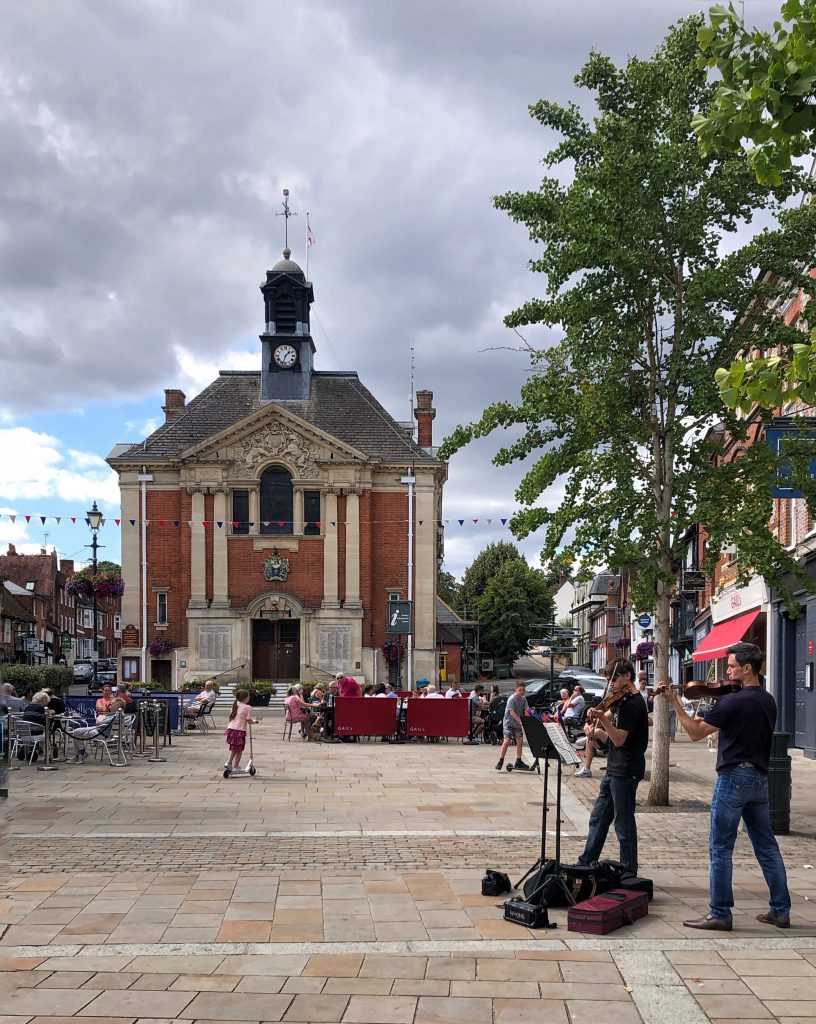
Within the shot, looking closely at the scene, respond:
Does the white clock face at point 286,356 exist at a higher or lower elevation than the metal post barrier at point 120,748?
higher

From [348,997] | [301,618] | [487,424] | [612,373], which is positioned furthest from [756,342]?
[301,618]

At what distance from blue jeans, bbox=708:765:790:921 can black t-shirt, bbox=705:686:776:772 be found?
0.08m

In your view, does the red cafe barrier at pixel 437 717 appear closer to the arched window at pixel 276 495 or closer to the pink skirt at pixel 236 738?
the pink skirt at pixel 236 738

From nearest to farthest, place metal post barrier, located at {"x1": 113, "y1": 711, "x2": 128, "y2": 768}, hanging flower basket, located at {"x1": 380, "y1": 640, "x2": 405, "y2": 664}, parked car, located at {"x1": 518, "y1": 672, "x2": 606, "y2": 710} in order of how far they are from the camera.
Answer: metal post barrier, located at {"x1": 113, "y1": 711, "x2": 128, "y2": 768}
parked car, located at {"x1": 518, "y1": 672, "x2": 606, "y2": 710}
hanging flower basket, located at {"x1": 380, "y1": 640, "x2": 405, "y2": 664}

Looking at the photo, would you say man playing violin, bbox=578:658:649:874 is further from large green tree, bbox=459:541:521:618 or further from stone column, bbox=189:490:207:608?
large green tree, bbox=459:541:521:618

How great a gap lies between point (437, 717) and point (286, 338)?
110ft

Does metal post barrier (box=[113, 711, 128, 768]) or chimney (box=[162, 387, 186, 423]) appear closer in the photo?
metal post barrier (box=[113, 711, 128, 768])

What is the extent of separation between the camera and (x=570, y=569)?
1495 centimetres

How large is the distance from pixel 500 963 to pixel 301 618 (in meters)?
43.6

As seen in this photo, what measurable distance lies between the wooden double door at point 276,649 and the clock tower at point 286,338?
1175cm

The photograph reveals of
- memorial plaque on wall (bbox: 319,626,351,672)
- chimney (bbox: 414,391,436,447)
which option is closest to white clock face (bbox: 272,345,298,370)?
chimney (bbox: 414,391,436,447)

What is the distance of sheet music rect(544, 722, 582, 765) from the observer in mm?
8139

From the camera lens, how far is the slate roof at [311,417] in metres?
51.3

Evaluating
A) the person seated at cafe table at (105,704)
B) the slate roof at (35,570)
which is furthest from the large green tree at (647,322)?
the slate roof at (35,570)
